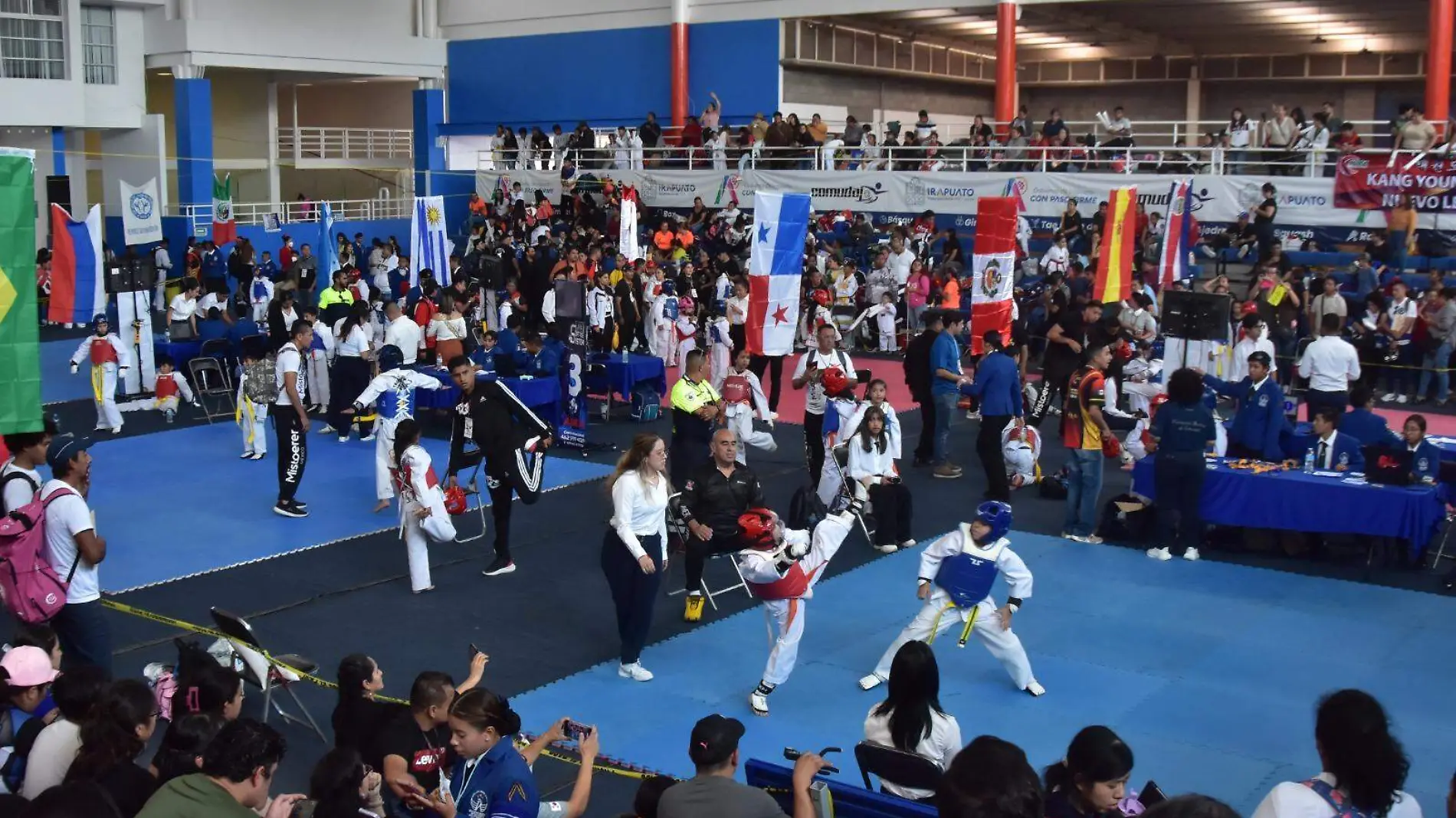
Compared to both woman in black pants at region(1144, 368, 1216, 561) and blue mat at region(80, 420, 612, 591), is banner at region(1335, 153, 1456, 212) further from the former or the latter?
blue mat at region(80, 420, 612, 591)

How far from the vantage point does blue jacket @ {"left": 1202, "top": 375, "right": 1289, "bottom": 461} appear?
13.2 metres

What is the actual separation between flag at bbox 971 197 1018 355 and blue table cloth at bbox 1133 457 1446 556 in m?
3.16

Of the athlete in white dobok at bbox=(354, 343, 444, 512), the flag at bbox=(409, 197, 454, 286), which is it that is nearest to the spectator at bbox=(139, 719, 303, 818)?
the athlete in white dobok at bbox=(354, 343, 444, 512)

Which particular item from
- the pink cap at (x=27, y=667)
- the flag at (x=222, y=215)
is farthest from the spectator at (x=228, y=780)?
the flag at (x=222, y=215)

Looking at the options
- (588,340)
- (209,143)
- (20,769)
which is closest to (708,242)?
(588,340)

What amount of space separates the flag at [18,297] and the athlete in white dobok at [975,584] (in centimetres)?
514

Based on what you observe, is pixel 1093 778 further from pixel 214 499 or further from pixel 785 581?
pixel 214 499

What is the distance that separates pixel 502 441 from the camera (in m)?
11.6

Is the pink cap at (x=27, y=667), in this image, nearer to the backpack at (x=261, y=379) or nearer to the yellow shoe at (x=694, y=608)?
the yellow shoe at (x=694, y=608)

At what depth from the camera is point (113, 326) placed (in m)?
21.6

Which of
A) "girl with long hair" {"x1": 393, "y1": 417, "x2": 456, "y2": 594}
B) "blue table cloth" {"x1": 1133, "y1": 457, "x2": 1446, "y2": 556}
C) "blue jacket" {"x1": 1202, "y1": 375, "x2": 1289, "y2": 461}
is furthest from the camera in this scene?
"blue jacket" {"x1": 1202, "y1": 375, "x2": 1289, "y2": 461}

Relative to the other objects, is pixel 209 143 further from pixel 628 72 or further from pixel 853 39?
pixel 853 39

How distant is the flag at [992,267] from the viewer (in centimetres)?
1523

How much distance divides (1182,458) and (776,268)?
4.17 meters
